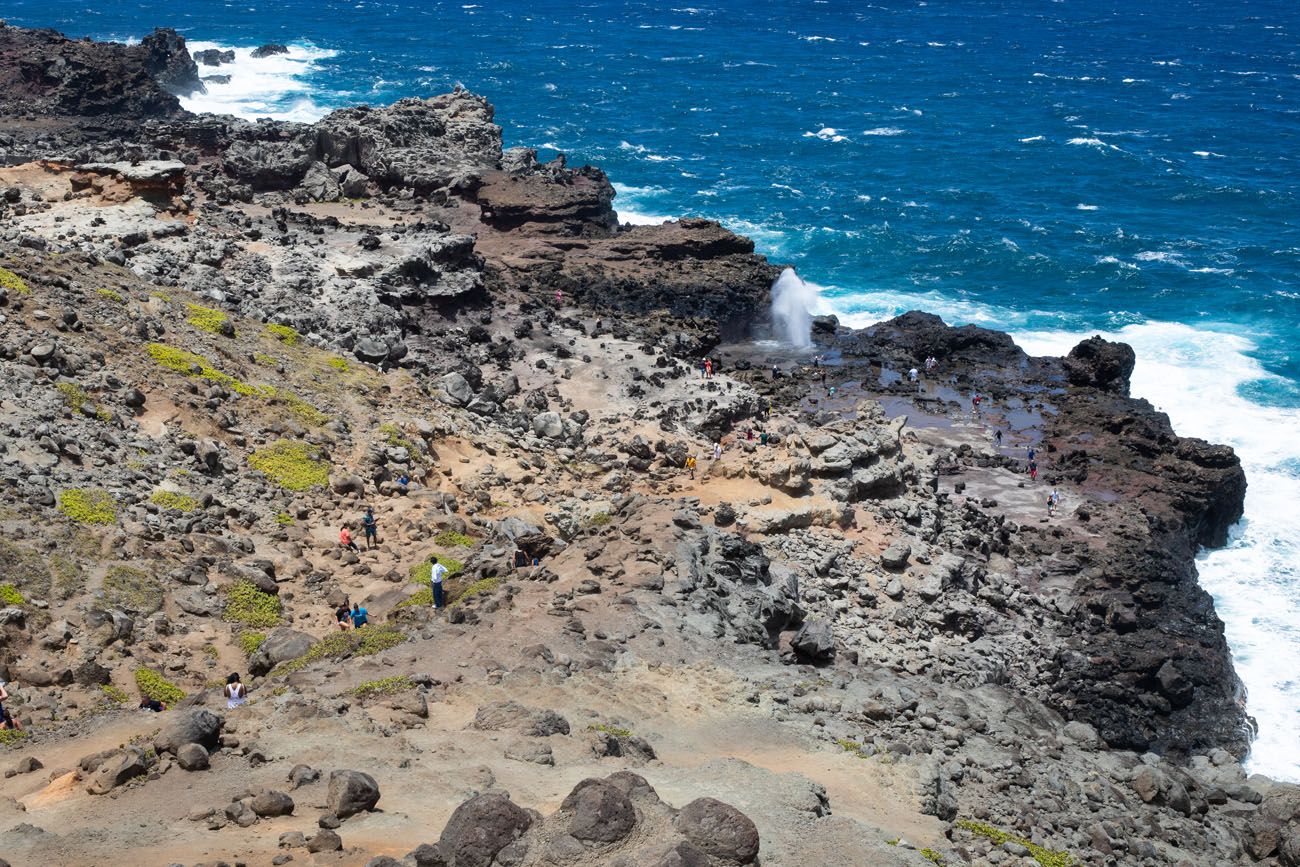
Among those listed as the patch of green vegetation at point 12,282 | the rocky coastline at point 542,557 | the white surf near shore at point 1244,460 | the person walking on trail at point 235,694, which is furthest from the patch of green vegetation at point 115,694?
the white surf near shore at point 1244,460

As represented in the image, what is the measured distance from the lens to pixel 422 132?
74625mm

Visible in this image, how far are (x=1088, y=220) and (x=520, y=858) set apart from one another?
84.8 meters

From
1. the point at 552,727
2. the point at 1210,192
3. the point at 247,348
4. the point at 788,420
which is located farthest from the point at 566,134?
the point at 552,727

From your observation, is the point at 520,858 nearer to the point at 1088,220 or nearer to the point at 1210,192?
the point at 1088,220

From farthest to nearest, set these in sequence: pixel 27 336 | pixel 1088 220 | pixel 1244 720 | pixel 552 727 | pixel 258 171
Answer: pixel 1088 220
pixel 258 171
pixel 1244 720
pixel 27 336
pixel 552 727

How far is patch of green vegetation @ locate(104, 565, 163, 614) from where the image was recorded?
28.1 metres

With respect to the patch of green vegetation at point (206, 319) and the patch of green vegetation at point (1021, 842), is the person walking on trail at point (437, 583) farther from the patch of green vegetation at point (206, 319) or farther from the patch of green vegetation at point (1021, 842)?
the patch of green vegetation at point (206, 319)

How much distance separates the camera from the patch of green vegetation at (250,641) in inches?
1134

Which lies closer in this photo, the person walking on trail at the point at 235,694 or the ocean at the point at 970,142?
the person walking on trail at the point at 235,694

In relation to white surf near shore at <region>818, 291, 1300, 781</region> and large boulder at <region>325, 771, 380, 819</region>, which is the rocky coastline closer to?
large boulder at <region>325, 771, 380, 819</region>

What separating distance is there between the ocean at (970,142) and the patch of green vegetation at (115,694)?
115ft

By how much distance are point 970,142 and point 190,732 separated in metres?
101

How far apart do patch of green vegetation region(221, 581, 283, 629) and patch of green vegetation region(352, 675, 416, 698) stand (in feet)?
19.6

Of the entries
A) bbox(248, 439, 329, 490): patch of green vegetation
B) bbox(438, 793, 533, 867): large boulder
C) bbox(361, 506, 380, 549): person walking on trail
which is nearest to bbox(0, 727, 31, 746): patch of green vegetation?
bbox(438, 793, 533, 867): large boulder
